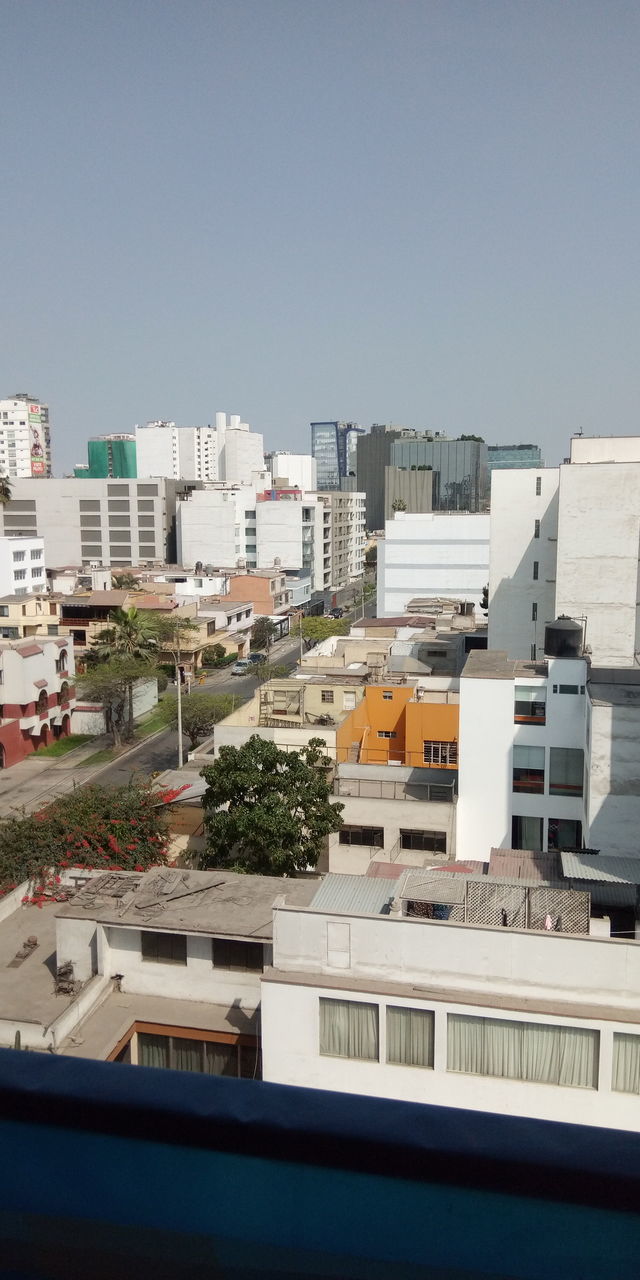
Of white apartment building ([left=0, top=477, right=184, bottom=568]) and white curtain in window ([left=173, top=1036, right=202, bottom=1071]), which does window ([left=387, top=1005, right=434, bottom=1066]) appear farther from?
white apartment building ([left=0, top=477, right=184, bottom=568])

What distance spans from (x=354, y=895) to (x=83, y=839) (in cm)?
803

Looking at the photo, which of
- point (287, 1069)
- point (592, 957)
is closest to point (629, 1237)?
point (592, 957)

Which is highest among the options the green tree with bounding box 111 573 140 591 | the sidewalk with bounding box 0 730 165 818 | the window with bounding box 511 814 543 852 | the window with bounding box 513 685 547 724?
the green tree with bounding box 111 573 140 591

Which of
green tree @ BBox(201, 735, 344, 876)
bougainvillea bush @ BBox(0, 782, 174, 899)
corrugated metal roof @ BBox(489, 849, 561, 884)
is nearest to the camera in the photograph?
corrugated metal roof @ BBox(489, 849, 561, 884)

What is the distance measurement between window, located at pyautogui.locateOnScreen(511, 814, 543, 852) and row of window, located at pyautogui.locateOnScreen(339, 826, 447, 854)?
288 cm

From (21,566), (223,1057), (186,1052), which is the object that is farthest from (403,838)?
(21,566)

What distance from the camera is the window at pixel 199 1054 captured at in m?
13.9

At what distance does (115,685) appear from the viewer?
40656 mm

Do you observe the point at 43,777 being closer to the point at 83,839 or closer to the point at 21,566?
the point at 83,839

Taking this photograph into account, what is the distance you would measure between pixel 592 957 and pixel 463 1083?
2.25 m

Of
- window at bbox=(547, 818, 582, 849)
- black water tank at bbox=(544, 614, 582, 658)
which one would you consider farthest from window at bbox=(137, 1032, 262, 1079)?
black water tank at bbox=(544, 614, 582, 658)

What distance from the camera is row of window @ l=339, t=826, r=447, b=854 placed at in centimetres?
2247

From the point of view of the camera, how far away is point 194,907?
15.2 m

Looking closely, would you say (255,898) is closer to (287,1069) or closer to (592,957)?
(287,1069)
